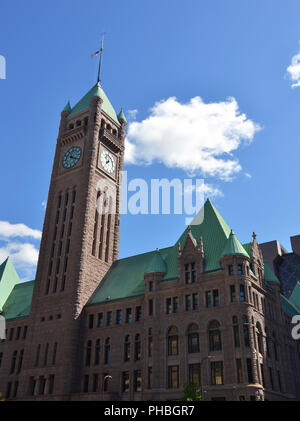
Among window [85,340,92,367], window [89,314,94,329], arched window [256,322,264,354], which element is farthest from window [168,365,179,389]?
window [89,314,94,329]

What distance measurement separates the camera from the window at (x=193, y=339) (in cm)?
5569

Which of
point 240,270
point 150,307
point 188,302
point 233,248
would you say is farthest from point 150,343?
point 233,248

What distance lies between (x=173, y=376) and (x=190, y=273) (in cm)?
1415

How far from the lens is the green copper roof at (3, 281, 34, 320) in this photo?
8071cm

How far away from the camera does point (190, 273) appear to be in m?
60.7

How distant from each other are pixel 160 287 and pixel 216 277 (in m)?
9.03

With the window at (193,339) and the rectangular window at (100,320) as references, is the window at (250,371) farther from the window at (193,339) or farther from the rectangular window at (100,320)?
the rectangular window at (100,320)

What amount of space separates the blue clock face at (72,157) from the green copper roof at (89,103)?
32.0 feet

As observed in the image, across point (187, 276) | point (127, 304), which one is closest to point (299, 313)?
point (187, 276)

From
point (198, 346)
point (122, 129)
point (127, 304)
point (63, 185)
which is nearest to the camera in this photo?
point (198, 346)

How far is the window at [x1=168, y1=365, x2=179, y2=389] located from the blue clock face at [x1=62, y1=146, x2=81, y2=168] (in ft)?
145

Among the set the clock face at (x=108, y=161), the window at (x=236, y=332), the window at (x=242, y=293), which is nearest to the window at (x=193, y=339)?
the window at (x=236, y=332)

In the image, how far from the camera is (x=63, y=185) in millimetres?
82312
